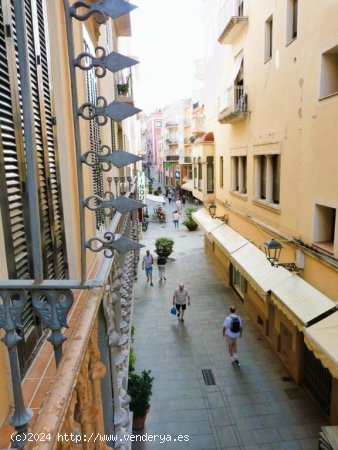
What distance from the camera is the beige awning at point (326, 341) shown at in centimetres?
607

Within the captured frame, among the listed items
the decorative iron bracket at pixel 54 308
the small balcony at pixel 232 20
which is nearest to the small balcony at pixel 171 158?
the small balcony at pixel 232 20

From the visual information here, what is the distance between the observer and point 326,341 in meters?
6.54

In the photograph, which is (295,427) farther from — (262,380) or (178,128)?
(178,128)

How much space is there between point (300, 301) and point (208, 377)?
378cm

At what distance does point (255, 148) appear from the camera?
12.7m

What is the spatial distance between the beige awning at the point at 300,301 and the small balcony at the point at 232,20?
9097mm

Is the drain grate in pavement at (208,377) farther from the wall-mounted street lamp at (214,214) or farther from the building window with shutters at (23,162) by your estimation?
the wall-mounted street lamp at (214,214)

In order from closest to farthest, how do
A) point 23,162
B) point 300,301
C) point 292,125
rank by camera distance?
point 23,162 < point 300,301 < point 292,125

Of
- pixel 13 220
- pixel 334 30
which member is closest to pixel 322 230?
pixel 334 30

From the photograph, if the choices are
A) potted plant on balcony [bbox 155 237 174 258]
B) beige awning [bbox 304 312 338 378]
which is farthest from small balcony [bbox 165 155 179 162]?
beige awning [bbox 304 312 338 378]

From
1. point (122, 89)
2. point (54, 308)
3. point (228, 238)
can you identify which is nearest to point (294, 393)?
point (228, 238)

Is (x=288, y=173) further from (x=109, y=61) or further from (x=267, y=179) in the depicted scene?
(x=109, y=61)

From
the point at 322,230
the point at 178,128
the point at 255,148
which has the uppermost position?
the point at 178,128

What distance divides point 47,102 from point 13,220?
5.77 feet
